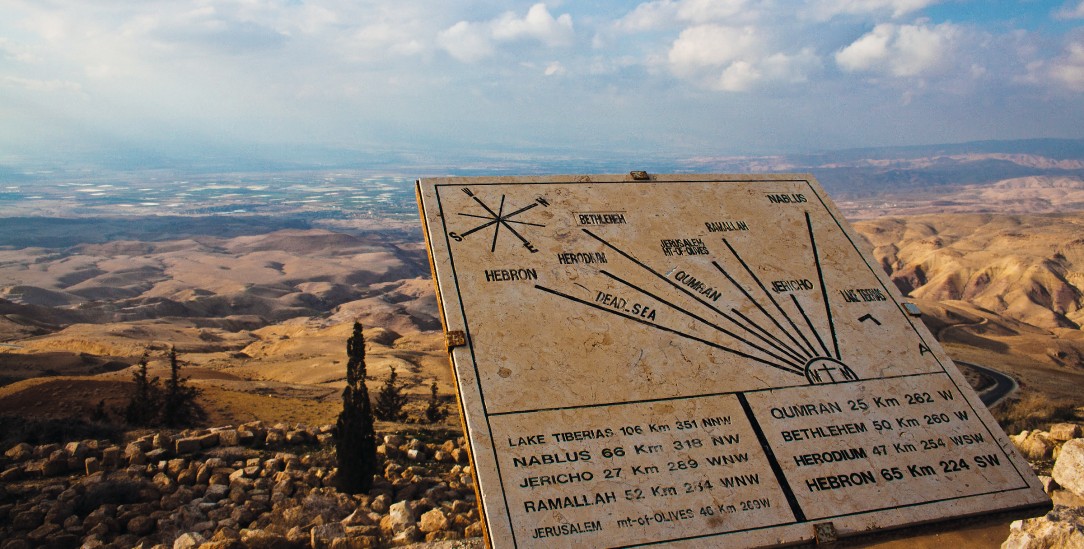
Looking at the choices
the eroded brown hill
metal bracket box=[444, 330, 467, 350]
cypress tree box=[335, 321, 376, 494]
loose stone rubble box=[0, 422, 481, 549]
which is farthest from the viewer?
the eroded brown hill

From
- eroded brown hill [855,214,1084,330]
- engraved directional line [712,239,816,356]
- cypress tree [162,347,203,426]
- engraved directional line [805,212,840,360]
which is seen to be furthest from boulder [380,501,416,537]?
eroded brown hill [855,214,1084,330]

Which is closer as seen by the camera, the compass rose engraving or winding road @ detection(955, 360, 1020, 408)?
the compass rose engraving

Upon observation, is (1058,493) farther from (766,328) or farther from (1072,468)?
(766,328)

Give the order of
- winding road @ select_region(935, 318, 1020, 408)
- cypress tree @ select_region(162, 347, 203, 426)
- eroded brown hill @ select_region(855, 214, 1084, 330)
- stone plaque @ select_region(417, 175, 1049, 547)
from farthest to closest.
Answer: eroded brown hill @ select_region(855, 214, 1084, 330)
winding road @ select_region(935, 318, 1020, 408)
cypress tree @ select_region(162, 347, 203, 426)
stone plaque @ select_region(417, 175, 1049, 547)

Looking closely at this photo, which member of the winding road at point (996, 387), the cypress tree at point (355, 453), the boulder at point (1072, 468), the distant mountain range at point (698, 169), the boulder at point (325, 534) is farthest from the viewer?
the distant mountain range at point (698, 169)

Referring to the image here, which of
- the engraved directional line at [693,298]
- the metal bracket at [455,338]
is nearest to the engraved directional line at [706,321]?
the engraved directional line at [693,298]

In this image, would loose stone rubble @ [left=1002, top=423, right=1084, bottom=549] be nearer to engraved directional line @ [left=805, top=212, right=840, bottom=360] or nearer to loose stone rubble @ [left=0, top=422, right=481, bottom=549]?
engraved directional line @ [left=805, top=212, right=840, bottom=360]

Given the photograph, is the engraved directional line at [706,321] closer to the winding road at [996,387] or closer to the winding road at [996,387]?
the winding road at [996,387]

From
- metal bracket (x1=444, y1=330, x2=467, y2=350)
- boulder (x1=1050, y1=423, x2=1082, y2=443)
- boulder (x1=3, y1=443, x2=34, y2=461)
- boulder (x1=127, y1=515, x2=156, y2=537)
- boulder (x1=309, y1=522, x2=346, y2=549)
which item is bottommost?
boulder (x1=1050, y1=423, x2=1082, y2=443)
